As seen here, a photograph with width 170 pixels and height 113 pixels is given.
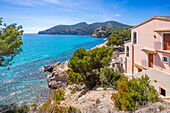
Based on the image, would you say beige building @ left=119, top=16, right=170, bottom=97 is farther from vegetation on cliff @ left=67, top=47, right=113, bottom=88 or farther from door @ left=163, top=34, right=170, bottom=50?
vegetation on cliff @ left=67, top=47, right=113, bottom=88

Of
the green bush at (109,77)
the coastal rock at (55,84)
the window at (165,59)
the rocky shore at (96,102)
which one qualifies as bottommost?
the coastal rock at (55,84)

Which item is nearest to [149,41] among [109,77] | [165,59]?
[165,59]

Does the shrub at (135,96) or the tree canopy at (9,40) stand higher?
the tree canopy at (9,40)

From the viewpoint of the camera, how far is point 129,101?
6105 mm

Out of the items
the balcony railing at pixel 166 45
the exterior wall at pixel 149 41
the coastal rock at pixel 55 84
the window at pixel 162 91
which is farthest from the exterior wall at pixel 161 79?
the coastal rock at pixel 55 84

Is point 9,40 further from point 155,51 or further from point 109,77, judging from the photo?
point 155,51

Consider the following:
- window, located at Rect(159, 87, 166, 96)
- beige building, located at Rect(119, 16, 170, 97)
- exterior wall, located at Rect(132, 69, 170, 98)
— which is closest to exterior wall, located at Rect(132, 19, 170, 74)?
beige building, located at Rect(119, 16, 170, 97)

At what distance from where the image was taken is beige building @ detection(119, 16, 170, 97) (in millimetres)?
9445

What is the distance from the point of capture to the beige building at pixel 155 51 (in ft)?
31.0

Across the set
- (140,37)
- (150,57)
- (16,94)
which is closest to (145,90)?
(150,57)

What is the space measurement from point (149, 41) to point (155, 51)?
4.58 feet

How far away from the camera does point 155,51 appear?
10.6m

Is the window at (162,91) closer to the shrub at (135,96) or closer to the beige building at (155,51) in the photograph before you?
the beige building at (155,51)

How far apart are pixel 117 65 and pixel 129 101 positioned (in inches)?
527
